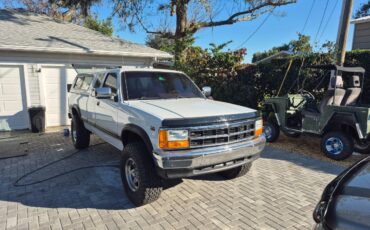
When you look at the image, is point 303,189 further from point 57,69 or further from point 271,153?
point 57,69

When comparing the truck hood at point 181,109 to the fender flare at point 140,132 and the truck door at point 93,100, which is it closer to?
the fender flare at point 140,132

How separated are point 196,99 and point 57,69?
688 cm

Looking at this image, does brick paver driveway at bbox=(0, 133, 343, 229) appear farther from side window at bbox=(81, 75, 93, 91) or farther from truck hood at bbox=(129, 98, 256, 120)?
side window at bbox=(81, 75, 93, 91)

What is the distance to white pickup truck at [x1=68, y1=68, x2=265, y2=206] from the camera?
339 centimetres

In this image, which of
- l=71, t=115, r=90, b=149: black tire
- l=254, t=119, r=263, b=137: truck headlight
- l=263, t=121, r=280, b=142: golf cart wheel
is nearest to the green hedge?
l=263, t=121, r=280, b=142: golf cart wheel

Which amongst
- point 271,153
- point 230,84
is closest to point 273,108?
point 271,153

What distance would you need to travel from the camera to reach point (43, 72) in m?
9.46

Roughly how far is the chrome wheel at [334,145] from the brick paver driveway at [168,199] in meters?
0.38

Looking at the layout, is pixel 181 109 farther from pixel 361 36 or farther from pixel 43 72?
pixel 361 36

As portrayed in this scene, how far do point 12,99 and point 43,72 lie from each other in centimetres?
135

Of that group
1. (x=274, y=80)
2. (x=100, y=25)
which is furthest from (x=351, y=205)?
(x=100, y=25)

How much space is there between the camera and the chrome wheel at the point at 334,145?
5.83 meters

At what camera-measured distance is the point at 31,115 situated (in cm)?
888

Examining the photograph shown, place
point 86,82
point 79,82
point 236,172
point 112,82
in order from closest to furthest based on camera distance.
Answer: point 236,172
point 112,82
point 86,82
point 79,82
